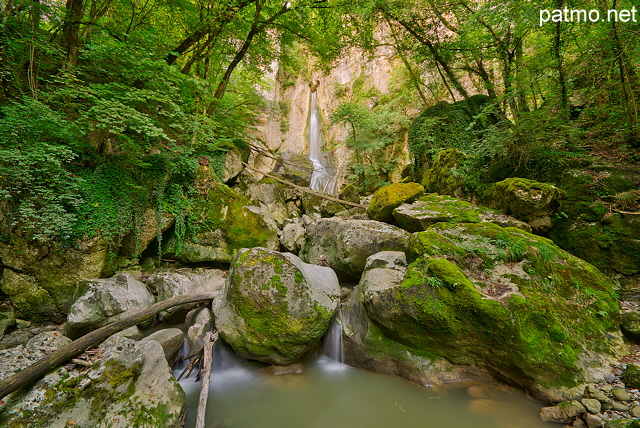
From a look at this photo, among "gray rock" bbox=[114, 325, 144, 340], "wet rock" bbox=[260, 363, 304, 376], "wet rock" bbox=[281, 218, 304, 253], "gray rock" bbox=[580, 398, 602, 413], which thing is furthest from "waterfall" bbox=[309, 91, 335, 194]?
"gray rock" bbox=[580, 398, 602, 413]

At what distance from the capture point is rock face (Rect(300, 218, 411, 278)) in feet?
20.1

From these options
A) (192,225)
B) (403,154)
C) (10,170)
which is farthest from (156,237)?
(403,154)

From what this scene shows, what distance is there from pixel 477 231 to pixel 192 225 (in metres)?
6.86

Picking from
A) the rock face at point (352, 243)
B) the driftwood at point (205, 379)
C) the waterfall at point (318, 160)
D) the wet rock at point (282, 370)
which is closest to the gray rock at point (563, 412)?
the wet rock at point (282, 370)

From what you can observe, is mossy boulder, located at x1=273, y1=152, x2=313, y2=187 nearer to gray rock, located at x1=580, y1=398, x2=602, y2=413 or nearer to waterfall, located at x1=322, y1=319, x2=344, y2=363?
waterfall, located at x1=322, y1=319, x2=344, y2=363

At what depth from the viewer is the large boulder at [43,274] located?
174 inches

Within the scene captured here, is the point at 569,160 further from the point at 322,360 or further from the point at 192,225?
the point at 192,225

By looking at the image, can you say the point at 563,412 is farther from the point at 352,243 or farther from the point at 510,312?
the point at 352,243

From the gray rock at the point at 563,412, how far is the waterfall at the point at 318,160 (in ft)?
45.1

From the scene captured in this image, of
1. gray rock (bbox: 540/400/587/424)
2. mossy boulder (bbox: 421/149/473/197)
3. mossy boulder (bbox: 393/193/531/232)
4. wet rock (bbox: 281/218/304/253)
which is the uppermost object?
mossy boulder (bbox: 421/149/473/197)

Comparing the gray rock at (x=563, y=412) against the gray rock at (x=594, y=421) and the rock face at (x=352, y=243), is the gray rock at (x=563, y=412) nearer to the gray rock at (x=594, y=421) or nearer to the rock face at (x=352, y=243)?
the gray rock at (x=594, y=421)

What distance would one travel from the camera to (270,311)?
3.90 meters

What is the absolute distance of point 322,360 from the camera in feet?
14.4

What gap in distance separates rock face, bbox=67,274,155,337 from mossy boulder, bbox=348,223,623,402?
168 inches
